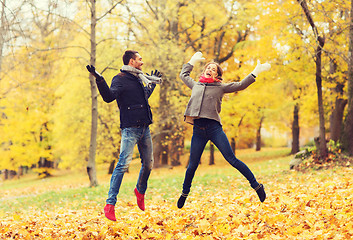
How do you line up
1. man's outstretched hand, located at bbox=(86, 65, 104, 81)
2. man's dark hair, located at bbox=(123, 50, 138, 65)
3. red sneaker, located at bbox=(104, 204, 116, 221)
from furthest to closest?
man's dark hair, located at bbox=(123, 50, 138, 65) → red sneaker, located at bbox=(104, 204, 116, 221) → man's outstretched hand, located at bbox=(86, 65, 104, 81)

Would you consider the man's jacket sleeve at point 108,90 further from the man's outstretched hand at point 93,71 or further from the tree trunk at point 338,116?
the tree trunk at point 338,116

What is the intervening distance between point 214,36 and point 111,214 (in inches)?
809

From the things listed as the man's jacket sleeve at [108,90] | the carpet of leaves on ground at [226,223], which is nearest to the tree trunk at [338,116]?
the carpet of leaves on ground at [226,223]

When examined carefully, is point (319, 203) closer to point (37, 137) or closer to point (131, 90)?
point (131, 90)

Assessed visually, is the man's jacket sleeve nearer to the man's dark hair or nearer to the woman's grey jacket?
the man's dark hair

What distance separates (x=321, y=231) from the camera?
3789 millimetres

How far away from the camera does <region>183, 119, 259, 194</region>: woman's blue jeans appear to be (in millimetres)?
4781

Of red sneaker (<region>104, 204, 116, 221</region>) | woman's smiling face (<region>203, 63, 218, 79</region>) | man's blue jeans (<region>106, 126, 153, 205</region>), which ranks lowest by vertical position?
red sneaker (<region>104, 204, 116, 221</region>)

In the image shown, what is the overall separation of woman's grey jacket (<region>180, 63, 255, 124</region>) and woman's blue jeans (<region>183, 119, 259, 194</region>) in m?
0.12

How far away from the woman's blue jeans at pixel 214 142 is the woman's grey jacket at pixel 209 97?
12 centimetres

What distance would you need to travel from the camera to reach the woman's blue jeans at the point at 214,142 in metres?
4.78

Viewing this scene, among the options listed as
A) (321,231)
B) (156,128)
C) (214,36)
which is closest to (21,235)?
(321,231)

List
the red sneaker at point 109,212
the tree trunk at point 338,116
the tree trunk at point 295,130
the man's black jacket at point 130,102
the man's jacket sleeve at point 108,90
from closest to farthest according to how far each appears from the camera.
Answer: the man's jacket sleeve at point 108,90, the red sneaker at point 109,212, the man's black jacket at point 130,102, the tree trunk at point 338,116, the tree trunk at point 295,130

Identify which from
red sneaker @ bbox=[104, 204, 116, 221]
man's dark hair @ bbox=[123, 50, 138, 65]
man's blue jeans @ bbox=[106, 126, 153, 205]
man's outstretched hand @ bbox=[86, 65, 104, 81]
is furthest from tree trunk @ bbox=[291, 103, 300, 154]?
man's outstretched hand @ bbox=[86, 65, 104, 81]
